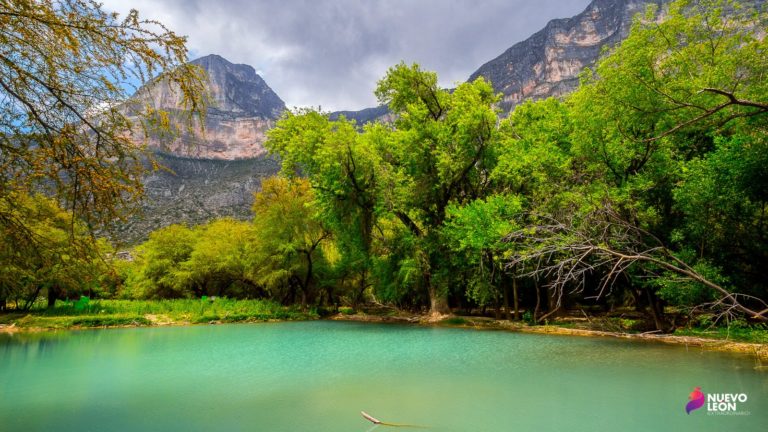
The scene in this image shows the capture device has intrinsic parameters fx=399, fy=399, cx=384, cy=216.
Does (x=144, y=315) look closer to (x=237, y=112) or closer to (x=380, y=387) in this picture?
(x=380, y=387)

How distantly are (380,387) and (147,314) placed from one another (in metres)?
23.6

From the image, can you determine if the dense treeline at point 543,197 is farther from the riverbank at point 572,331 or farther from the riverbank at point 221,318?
the riverbank at point 221,318

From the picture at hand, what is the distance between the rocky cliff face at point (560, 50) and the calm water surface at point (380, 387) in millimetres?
103668

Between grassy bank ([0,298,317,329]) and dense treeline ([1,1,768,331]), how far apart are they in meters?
2.89

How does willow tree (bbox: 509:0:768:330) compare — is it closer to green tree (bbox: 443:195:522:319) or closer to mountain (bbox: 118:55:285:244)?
green tree (bbox: 443:195:522:319)

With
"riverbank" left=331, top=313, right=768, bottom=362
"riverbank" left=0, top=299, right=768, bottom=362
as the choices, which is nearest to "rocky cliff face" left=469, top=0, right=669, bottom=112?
"riverbank" left=331, top=313, right=768, bottom=362

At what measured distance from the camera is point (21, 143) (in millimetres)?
3914

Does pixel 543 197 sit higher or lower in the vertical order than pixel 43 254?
higher

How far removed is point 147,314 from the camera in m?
25.3

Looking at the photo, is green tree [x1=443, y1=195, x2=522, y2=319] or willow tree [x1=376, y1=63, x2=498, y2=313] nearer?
green tree [x1=443, y1=195, x2=522, y2=319]

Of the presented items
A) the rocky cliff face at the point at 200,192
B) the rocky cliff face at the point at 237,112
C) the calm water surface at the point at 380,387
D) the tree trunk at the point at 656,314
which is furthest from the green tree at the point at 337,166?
the rocky cliff face at the point at 237,112

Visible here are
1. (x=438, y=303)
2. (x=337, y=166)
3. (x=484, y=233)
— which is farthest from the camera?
(x=438, y=303)

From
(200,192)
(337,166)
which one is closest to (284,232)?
(337,166)

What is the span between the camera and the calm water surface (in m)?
5.42
